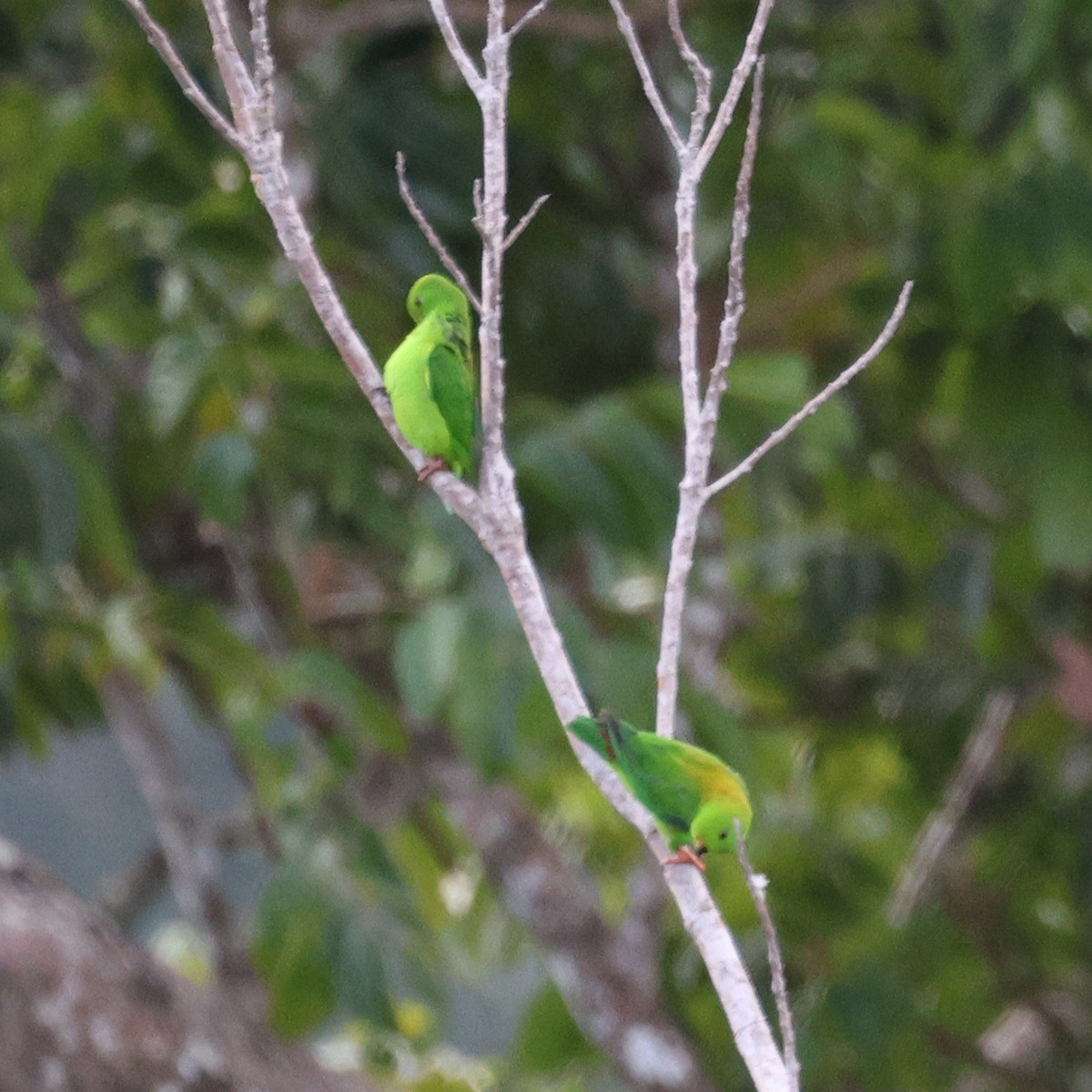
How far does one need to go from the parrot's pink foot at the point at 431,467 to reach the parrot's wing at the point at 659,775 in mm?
312

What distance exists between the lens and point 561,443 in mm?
2457

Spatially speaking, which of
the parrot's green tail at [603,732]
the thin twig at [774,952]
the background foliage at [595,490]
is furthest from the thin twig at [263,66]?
the background foliage at [595,490]

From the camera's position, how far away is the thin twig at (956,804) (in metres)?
3.63

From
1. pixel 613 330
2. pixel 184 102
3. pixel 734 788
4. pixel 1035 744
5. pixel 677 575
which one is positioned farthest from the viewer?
pixel 1035 744

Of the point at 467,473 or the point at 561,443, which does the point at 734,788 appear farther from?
the point at 561,443

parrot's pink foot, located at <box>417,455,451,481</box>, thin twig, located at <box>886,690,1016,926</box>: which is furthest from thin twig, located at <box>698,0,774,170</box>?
thin twig, located at <box>886,690,1016,926</box>

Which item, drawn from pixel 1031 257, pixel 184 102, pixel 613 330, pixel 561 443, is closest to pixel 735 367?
pixel 561 443

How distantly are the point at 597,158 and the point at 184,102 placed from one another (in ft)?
3.55

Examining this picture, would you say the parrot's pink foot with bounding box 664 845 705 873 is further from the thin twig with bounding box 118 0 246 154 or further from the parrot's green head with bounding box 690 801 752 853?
the thin twig with bounding box 118 0 246 154

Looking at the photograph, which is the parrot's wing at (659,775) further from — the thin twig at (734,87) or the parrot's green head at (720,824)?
the thin twig at (734,87)

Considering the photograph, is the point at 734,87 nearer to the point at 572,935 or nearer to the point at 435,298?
the point at 435,298

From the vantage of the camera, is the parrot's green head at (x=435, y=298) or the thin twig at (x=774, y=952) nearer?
the thin twig at (x=774, y=952)

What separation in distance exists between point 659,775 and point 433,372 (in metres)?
0.39

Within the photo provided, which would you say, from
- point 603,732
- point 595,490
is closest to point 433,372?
point 603,732
